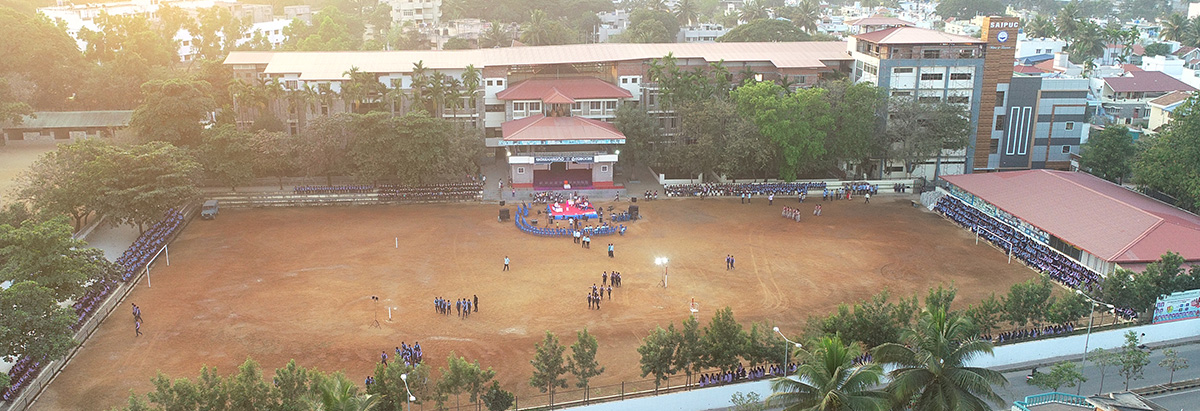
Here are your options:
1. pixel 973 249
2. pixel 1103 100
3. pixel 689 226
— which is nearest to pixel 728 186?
pixel 689 226

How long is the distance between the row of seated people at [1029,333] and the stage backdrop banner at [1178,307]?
4.04m

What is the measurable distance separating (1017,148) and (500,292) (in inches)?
1802

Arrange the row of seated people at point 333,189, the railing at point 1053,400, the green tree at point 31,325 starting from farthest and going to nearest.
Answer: the row of seated people at point 333,189, the green tree at point 31,325, the railing at point 1053,400

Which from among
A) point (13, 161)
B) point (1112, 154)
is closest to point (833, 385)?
point (1112, 154)

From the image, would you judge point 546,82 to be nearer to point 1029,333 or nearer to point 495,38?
point 495,38

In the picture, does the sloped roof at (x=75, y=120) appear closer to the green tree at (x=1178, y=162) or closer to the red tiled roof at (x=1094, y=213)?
the red tiled roof at (x=1094, y=213)

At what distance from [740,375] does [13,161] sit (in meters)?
61.6

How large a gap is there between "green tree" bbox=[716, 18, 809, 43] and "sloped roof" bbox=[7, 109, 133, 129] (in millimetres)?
65672

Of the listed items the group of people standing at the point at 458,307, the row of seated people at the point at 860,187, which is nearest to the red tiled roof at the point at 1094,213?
the row of seated people at the point at 860,187

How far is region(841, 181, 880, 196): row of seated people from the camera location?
62.5 metres

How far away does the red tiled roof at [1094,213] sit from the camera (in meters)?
42.6

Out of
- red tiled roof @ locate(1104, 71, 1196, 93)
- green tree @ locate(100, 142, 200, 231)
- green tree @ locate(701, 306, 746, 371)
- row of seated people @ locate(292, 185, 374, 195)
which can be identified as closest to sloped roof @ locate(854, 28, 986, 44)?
red tiled roof @ locate(1104, 71, 1196, 93)

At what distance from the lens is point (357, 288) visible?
4344 cm

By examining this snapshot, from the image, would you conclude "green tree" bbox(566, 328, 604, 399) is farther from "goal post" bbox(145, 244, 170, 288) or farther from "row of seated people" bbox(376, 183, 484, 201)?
"row of seated people" bbox(376, 183, 484, 201)
